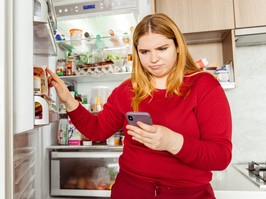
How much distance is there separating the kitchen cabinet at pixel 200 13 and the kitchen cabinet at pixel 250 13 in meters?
0.03

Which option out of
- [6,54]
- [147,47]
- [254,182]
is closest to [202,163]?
[147,47]

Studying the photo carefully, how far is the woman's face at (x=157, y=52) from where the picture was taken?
2.49 ft

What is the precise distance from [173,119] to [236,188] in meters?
0.65

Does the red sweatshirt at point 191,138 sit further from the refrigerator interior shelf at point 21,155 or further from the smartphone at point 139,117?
the refrigerator interior shelf at point 21,155

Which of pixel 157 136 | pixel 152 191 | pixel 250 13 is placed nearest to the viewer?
pixel 157 136

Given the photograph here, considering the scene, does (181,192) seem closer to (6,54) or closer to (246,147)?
(6,54)

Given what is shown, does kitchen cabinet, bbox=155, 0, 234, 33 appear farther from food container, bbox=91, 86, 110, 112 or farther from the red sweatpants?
the red sweatpants

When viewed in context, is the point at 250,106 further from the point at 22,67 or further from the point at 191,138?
the point at 22,67

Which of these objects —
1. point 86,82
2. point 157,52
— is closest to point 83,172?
point 86,82

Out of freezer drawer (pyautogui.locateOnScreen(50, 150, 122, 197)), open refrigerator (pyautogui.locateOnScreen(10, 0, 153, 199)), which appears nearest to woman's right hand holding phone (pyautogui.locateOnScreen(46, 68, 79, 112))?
open refrigerator (pyautogui.locateOnScreen(10, 0, 153, 199))

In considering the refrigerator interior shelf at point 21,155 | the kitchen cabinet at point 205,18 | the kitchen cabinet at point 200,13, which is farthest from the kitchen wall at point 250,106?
the refrigerator interior shelf at point 21,155

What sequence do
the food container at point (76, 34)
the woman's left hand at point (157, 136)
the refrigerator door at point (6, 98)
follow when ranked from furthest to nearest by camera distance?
the food container at point (76, 34) < the woman's left hand at point (157, 136) < the refrigerator door at point (6, 98)

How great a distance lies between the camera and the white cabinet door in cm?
52

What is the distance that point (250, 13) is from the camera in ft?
4.68
